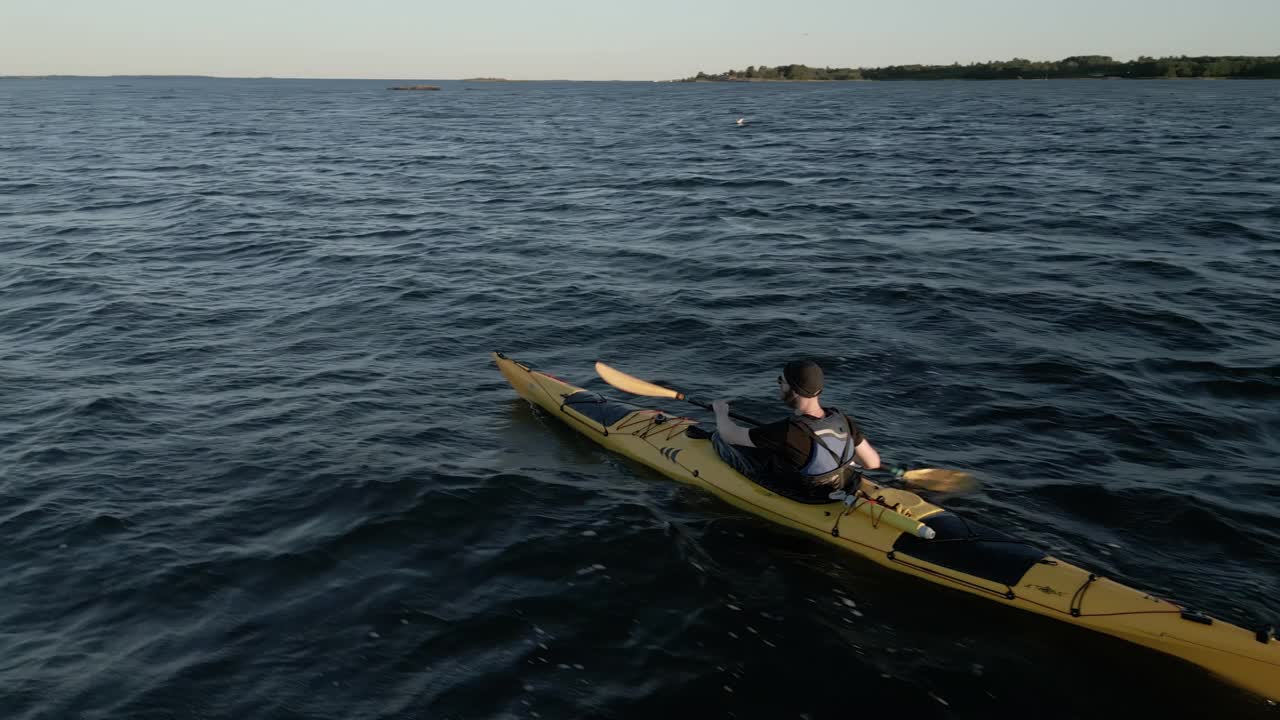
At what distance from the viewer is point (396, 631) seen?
6.17m

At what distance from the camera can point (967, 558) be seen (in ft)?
21.0

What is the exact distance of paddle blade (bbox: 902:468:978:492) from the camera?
771 cm

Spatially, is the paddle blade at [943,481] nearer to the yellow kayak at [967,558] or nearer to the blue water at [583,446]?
the blue water at [583,446]

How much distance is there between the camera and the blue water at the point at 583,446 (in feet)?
18.9

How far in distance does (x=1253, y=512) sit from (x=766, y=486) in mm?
4272

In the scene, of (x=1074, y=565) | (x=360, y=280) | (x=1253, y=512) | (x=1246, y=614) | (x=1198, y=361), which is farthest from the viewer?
(x=360, y=280)

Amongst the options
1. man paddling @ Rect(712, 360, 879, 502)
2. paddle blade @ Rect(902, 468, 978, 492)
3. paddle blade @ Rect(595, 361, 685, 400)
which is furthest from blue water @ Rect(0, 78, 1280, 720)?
paddle blade @ Rect(595, 361, 685, 400)

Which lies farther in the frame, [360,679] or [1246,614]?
[1246,614]

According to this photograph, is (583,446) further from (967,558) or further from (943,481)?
(967,558)

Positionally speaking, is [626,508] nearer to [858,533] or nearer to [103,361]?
[858,533]

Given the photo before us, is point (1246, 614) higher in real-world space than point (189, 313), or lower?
lower

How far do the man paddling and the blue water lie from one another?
0.54 meters

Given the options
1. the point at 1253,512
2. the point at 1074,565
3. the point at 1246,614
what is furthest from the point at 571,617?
the point at 1253,512

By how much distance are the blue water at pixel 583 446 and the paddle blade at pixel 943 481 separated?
0.46 feet
